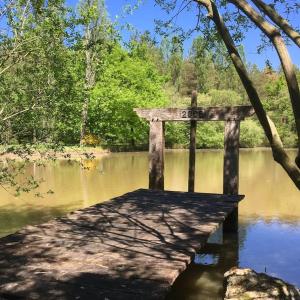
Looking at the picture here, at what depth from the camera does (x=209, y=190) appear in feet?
63.2

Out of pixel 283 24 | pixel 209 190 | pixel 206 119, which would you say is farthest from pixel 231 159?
pixel 209 190

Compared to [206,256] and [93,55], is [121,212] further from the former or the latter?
[93,55]

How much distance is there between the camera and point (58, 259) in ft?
17.8

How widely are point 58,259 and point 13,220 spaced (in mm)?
8268

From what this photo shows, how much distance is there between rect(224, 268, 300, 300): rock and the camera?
566cm

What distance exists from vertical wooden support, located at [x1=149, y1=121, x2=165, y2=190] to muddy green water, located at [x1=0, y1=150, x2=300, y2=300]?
1.37 metres

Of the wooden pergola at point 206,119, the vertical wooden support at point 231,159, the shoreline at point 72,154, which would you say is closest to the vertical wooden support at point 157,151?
the wooden pergola at point 206,119

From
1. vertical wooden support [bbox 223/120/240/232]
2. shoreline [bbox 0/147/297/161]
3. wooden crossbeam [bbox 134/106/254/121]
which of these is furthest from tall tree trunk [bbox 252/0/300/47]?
vertical wooden support [bbox 223/120/240/232]

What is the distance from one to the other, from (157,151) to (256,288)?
677cm

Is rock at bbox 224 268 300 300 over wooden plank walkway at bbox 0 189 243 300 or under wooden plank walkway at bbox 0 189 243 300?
under

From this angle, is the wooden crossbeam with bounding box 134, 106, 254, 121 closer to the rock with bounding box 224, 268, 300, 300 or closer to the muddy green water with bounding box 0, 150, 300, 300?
the muddy green water with bounding box 0, 150, 300, 300

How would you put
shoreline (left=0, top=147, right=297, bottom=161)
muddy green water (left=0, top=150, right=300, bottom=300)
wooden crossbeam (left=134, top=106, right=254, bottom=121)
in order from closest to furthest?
1. muddy green water (left=0, top=150, right=300, bottom=300)
2. shoreline (left=0, top=147, right=297, bottom=161)
3. wooden crossbeam (left=134, top=106, right=254, bottom=121)

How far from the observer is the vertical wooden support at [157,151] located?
12266 millimetres

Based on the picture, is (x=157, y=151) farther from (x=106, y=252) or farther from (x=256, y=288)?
(x=256, y=288)
